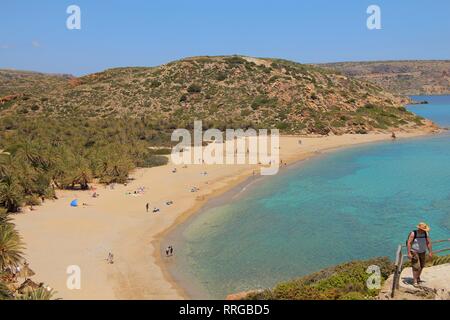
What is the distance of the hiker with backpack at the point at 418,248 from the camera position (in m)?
12.1

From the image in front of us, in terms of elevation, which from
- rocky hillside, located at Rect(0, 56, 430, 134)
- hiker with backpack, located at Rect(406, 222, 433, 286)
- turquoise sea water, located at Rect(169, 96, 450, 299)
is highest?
rocky hillside, located at Rect(0, 56, 430, 134)

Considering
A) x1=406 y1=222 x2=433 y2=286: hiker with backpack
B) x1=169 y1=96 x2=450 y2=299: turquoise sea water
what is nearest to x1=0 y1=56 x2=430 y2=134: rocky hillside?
x1=169 y1=96 x2=450 y2=299: turquoise sea water

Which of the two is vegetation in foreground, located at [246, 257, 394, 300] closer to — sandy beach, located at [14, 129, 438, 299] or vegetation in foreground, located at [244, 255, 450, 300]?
vegetation in foreground, located at [244, 255, 450, 300]

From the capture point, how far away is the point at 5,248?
19891 mm

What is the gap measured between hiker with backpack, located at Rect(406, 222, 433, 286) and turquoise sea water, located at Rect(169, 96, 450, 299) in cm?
1022

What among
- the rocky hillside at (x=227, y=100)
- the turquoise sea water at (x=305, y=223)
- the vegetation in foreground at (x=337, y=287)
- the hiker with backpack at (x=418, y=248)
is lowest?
the turquoise sea water at (x=305, y=223)

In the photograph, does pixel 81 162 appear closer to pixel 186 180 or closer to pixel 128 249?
pixel 186 180

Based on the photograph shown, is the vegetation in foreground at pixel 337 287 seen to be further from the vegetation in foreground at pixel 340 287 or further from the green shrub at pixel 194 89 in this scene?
the green shrub at pixel 194 89

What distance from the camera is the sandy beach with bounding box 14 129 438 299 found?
21311 millimetres

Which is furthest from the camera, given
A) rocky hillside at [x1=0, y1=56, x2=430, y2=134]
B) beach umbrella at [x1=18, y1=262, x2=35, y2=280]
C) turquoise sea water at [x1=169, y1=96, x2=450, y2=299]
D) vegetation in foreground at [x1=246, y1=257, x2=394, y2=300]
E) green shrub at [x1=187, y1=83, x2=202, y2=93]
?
green shrub at [x1=187, y1=83, x2=202, y2=93]

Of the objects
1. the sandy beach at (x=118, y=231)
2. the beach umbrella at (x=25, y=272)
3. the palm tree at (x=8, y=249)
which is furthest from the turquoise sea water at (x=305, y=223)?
the palm tree at (x=8, y=249)

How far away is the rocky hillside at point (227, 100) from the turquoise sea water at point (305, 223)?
3219cm

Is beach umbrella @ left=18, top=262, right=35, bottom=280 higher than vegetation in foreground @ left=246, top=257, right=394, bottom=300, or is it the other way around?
vegetation in foreground @ left=246, top=257, right=394, bottom=300

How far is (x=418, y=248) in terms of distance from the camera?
476 inches
